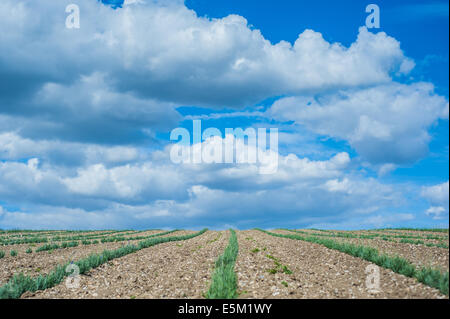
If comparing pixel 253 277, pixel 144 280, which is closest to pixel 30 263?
pixel 144 280

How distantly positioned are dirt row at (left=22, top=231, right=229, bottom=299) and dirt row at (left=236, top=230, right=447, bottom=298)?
2067 mm

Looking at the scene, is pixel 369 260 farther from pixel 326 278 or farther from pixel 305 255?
pixel 305 255

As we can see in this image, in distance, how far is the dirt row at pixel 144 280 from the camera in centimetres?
1511

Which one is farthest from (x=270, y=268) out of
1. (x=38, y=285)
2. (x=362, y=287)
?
(x=38, y=285)

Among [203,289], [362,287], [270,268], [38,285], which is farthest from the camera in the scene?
[270,268]

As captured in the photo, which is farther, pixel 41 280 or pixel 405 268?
pixel 41 280

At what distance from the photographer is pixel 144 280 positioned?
59.1 ft

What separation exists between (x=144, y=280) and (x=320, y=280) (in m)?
8.77

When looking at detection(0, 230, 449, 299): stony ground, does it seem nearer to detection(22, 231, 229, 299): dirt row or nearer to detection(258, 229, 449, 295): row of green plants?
detection(22, 231, 229, 299): dirt row

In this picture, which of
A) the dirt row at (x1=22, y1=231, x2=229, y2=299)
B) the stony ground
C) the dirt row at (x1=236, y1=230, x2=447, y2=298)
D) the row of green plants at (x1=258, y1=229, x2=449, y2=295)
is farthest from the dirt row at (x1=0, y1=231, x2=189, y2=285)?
the row of green plants at (x1=258, y1=229, x2=449, y2=295)

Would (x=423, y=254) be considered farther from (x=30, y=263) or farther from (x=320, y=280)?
(x=30, y=263)

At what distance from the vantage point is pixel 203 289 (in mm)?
14625
